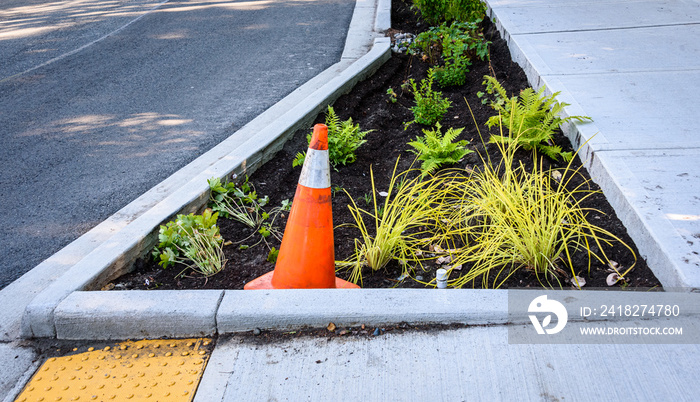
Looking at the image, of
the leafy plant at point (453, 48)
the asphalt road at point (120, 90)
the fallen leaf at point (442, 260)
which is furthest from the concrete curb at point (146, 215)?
the fallen leaf at point (442, 260)

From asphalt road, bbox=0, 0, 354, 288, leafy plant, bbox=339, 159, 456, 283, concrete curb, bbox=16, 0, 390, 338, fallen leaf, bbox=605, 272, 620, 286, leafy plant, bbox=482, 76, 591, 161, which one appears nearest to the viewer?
concrete curb, bbox=16, 0, 390, 338

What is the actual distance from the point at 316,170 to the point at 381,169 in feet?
5.32

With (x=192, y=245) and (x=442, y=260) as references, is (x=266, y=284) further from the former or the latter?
(x=442, y=260)

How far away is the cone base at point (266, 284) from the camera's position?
8.89 ft

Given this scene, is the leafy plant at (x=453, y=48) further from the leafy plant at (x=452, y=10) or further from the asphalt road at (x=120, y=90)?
the asphalt road at (x=120, y=90)

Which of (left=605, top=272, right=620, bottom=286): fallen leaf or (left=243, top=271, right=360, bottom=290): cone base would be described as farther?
(left=243, top=271, right=360, bottom=290): cone base

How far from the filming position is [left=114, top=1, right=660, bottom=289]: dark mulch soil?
9.13 feet

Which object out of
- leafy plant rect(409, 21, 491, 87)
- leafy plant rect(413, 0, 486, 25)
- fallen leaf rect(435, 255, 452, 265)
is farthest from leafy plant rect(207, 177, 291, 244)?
leafy plant rect(413, 0, 486, 25)

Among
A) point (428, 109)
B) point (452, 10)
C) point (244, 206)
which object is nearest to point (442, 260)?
point (244, 206)

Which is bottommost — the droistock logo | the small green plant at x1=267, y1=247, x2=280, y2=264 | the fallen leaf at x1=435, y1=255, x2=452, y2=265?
the fallen leaf at x1=435, y1=255, x2=452, y2=265

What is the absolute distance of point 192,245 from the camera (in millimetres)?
2932

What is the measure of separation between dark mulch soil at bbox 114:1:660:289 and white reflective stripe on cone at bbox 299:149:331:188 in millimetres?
620

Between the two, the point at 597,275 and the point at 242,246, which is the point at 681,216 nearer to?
the point at 597,275

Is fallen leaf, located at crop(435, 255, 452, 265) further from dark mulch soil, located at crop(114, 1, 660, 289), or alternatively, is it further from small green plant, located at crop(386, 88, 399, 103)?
small green plant, located at crop(386, 88, 399, 103)
